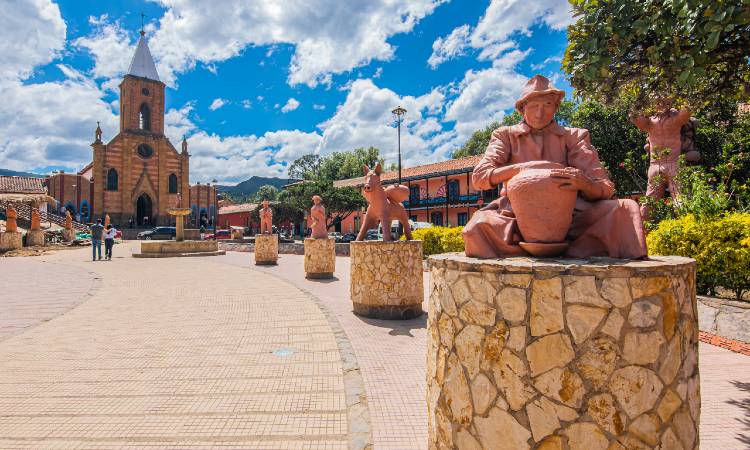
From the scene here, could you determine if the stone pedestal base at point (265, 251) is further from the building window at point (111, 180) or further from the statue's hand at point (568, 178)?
the building window at point (111, 180)

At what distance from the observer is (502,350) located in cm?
193

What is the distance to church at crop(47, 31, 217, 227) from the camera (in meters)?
34.0

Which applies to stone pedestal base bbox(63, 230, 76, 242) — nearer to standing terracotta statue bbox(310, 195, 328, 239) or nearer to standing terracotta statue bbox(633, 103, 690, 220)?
standing terracotta statue bbox(310, 195, 328, 239)

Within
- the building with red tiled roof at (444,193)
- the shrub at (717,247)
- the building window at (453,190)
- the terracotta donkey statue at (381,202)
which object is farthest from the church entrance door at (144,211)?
the shrub at (717,247)

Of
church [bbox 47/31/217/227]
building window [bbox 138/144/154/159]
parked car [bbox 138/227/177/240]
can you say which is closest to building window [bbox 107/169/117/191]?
church [bbox 47/31/217/227]

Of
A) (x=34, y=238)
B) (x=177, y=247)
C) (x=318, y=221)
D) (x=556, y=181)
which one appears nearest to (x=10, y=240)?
(x=34, y=238)

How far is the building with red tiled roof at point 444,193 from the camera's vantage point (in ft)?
92.4

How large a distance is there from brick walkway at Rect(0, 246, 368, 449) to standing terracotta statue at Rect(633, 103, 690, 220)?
8.20 meters

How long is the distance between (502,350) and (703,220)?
5.30m

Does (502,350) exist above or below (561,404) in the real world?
above

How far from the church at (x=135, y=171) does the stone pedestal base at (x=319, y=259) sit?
28181 mm

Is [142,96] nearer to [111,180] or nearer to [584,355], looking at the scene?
[111,180]

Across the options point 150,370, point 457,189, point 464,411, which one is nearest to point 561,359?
point 464,411

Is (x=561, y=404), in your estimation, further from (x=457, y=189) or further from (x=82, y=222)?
(x=82, y=222)
